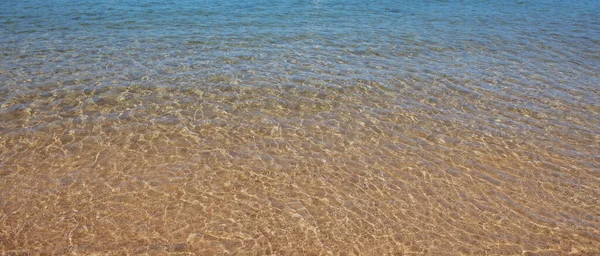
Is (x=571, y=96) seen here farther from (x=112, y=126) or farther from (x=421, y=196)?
(x=112, y=126)

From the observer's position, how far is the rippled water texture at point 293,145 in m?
4.77

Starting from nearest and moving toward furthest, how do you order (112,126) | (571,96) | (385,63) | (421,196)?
(421,196) < (112,126) < (571,96) < (385,63)

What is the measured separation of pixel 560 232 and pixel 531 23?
14537 mm

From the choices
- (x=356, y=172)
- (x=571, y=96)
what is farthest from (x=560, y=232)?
(x=571, y=96)

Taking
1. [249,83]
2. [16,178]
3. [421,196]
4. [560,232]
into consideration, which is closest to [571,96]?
[560,232]

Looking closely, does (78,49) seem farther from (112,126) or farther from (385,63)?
(385,63)

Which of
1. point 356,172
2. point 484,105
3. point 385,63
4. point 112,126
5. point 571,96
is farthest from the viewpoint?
point 385,63

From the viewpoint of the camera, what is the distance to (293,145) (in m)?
6.61

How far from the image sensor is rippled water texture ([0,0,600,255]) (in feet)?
15.6

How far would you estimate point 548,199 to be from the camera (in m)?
5.46

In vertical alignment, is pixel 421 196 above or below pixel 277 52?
below

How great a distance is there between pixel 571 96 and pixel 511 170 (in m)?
4.20

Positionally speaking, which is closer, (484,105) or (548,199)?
(548,199)

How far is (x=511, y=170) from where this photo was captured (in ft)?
20.0
